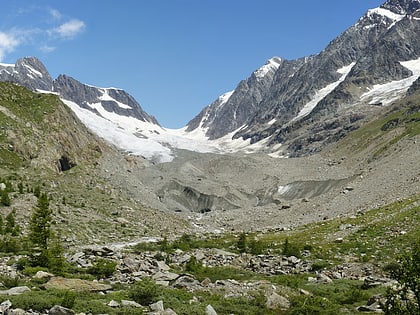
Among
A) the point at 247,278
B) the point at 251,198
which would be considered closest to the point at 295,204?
the point at 251,198

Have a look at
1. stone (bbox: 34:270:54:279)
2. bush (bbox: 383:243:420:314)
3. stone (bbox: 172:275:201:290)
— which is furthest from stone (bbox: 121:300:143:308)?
bush (bbox: 383:243:420:314)

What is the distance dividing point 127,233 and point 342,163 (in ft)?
345

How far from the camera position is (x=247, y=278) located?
112ft

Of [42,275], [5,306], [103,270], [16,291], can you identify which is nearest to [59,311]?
[5,306]

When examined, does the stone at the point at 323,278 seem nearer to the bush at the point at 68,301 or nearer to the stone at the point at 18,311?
the bush at the point at 68,301

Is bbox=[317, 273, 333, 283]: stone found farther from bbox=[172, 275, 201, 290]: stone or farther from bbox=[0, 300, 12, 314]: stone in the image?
bbox=[0, 300, 12, 314]: stone

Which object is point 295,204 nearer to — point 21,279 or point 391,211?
point 391,211

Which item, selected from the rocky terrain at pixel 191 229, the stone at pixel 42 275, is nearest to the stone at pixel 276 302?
the rocky terrain at pixel 191 229

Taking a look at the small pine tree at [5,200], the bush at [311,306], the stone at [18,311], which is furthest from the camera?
the small pine tree at [5,200]

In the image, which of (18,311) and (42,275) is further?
(42,275)

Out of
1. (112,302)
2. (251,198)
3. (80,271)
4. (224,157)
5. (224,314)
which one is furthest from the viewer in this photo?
(224,157)

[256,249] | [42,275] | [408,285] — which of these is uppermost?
[408,285]

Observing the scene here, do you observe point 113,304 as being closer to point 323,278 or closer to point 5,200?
point 323,278

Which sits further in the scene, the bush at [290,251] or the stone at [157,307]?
the bush at [290,251]
